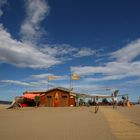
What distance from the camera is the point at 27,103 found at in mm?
55719

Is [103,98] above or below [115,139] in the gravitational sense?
above

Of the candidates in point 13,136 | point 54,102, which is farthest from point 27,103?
point 13,136

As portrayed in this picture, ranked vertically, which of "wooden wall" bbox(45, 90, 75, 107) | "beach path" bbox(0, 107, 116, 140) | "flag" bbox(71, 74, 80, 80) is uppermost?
"flag" bbox(71, 74, 80, 80)

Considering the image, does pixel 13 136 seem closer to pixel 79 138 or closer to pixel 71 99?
pixel 79 138

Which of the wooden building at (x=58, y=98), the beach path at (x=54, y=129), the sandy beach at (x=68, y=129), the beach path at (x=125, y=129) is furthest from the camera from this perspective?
the wooden building at (x=58, y=98)

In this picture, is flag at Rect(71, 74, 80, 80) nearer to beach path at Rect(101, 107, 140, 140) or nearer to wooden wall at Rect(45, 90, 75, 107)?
wooden wall at Rect(45, 90, 75, 107)

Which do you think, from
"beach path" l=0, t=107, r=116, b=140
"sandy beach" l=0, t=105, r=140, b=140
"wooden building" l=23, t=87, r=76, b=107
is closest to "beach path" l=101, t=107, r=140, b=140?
"sandy beach" l=0, t=105, r=140, b=140

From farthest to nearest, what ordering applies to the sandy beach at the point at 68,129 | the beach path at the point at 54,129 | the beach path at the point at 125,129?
1. the beach path at the point at 125,129
2. the sandy beach at the point at 68,129
3. the beach path at the point at 54,129

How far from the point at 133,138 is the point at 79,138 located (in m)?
2.27

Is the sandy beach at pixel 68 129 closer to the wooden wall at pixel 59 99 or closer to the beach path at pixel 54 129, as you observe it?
the beach path at pixel 54 129

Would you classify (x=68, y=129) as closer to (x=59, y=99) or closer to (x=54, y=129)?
(x=54, y=129)

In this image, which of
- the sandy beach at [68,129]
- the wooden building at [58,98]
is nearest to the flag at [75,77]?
the wooden building at [58,98]

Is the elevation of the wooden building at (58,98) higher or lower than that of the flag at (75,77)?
lower

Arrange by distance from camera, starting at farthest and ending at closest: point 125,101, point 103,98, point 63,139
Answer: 1. point 103,98
2. point 125,101
3. point 63,139
